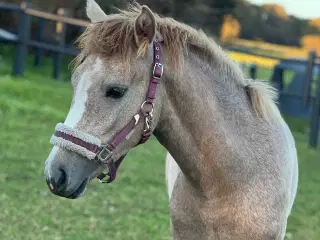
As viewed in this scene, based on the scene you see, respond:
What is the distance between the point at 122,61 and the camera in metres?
2.29

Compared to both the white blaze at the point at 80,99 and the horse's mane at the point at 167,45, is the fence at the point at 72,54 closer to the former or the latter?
the horse's mane at the point at 167,45

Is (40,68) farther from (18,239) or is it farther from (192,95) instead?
(192,95)

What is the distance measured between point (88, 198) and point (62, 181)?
3.10m

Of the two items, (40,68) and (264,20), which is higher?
(264,20)

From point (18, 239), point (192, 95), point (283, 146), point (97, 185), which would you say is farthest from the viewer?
point (97, 185)

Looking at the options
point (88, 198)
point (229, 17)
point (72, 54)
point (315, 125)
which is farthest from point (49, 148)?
point (229, 17)

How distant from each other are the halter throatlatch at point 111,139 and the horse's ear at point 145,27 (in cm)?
9

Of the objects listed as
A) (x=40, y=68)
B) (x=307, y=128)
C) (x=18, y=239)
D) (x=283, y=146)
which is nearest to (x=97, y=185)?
(x=18, y=239)

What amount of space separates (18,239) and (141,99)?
7.42 ft

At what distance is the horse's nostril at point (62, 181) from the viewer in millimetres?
2168

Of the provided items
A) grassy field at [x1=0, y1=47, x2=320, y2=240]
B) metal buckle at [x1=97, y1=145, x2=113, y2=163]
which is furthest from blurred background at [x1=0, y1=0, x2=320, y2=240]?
metal buckle at [x1=97, y1=145, x2=113, y2=163]

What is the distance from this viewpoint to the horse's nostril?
2.17m

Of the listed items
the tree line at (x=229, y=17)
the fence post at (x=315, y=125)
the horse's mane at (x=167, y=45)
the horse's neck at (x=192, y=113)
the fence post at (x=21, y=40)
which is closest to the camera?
the horse's mane at (x=167, y=45)

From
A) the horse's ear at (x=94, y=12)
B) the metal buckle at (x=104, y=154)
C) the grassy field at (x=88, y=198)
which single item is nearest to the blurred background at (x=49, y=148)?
the grassy field at (x=88, y=198)
